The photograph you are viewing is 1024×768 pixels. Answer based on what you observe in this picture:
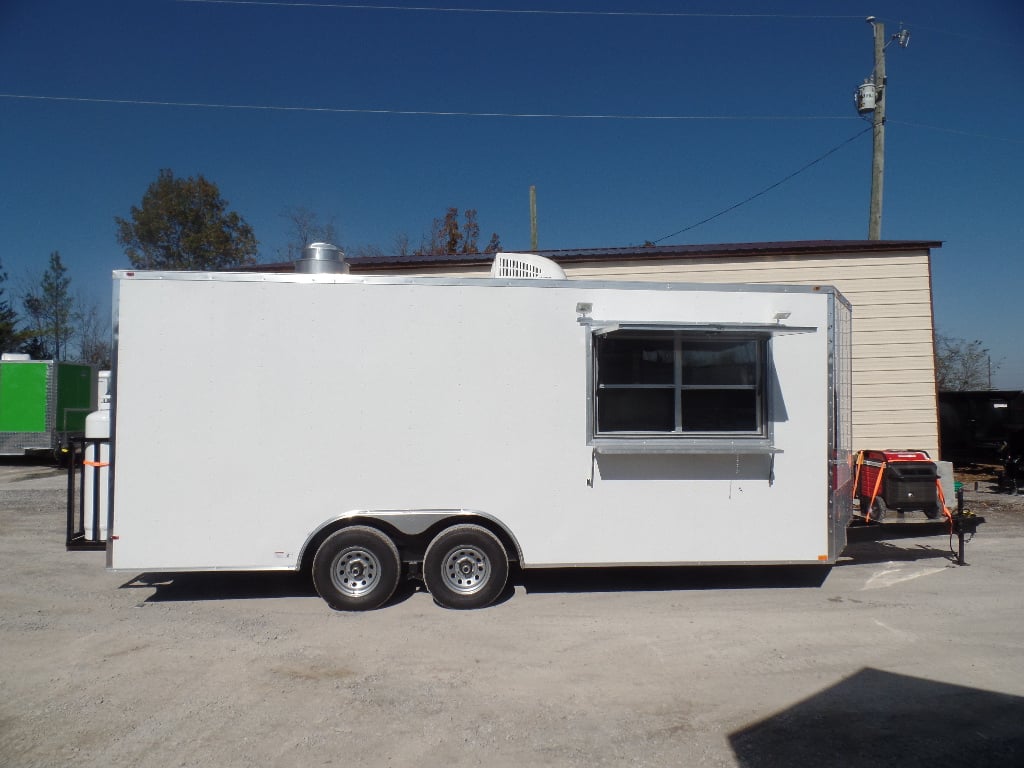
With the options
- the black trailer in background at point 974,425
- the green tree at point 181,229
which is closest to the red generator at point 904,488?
the black trailer in background at point 974,425

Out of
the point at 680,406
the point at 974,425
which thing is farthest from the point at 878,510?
the point at 974,425

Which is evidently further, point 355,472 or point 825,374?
point 825,374

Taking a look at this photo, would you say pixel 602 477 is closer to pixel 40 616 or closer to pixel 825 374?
pixel 825 374

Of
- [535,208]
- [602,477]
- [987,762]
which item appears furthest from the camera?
[535,208]

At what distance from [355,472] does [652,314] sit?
285cm

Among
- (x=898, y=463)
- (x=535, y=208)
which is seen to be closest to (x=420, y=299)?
(x=898, y=463)

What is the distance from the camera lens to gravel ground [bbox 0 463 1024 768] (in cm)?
385

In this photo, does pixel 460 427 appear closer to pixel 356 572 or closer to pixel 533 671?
pixel 356 572

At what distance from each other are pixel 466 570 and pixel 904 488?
5150mm

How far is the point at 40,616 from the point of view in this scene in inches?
236

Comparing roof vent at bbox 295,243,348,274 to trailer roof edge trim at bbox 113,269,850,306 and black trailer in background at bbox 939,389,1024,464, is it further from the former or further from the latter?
black trailer in background at bbox 939,389,1024,464

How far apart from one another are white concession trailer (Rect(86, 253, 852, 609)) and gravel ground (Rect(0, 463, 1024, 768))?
51cm

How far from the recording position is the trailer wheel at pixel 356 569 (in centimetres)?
600

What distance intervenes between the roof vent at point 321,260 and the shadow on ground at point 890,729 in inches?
203
